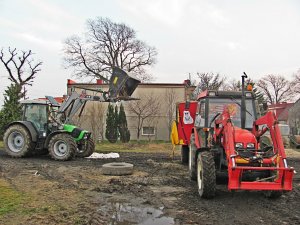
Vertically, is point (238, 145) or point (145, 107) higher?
point (145, 107)

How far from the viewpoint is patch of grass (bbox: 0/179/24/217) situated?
621 cm

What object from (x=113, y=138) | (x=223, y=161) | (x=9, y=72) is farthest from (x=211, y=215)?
(x=9, y=72)

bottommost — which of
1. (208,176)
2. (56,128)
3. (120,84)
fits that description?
(208,176)

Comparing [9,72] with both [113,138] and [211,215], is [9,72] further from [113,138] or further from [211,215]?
[211,215]

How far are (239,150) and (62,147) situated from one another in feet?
27.0

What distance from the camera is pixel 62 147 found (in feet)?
45.3

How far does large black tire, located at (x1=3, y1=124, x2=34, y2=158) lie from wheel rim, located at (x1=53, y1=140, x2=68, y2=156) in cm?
109

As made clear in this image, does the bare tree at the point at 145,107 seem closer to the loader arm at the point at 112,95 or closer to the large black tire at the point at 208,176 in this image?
the loader arm at the point at 112,95

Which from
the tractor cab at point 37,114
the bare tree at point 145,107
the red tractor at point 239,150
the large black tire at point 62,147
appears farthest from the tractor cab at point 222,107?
the bare tree at point 145,107

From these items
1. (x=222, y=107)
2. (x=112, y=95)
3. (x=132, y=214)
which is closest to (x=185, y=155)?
(x=112, y=95)

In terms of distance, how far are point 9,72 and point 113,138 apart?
1659 centimetres

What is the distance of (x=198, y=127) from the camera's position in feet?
31.1

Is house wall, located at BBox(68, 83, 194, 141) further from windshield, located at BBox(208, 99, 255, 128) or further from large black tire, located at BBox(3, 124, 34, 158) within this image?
windshield, located at BBox(208, 99, 255, 128)

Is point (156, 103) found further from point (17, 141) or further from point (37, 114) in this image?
point (17, 141)
